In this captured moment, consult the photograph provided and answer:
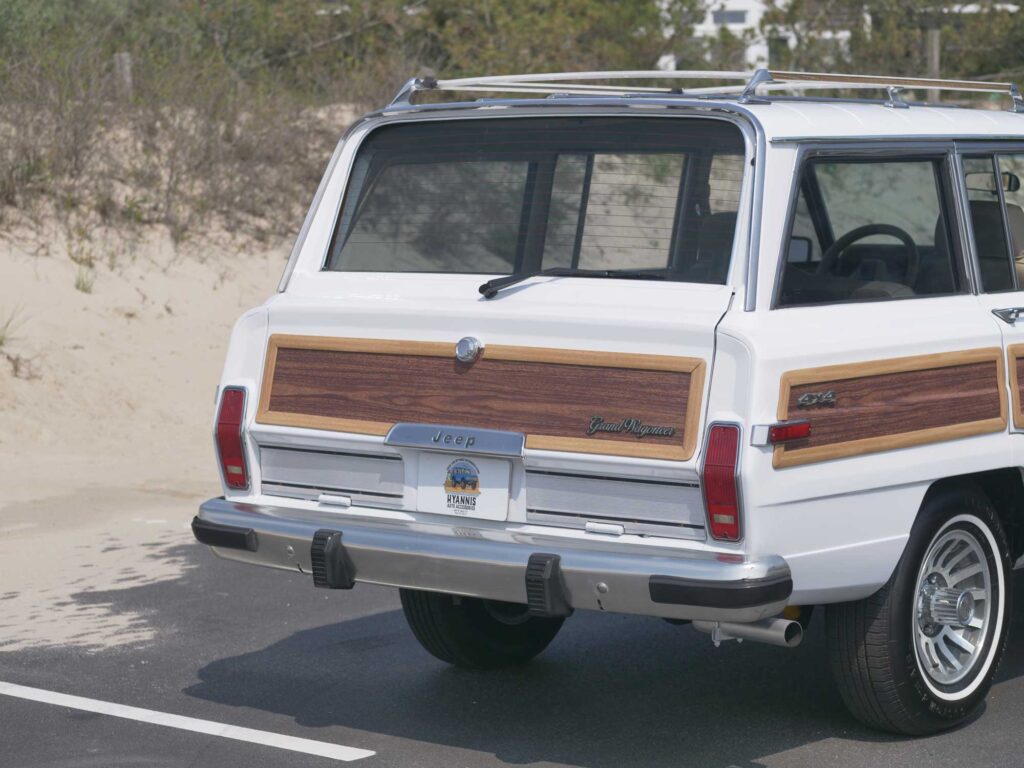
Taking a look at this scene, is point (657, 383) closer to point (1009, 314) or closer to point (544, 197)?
point (544, 197)

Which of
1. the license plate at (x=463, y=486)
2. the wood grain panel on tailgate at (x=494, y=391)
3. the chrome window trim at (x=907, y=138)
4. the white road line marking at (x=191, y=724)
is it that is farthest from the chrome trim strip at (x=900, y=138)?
the white road line marking at (x=191, y=724)

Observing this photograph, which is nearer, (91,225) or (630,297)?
(630,297)

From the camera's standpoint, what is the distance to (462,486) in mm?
5129

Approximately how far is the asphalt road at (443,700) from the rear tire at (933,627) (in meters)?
0.15

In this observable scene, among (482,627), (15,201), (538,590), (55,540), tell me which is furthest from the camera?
(15,201)

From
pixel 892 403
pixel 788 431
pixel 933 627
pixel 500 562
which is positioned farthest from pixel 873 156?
pixel 500 562

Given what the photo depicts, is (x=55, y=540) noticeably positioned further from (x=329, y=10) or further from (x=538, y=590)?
(x=329, y=10)

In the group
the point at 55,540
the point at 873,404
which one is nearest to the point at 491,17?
the point at 55,540

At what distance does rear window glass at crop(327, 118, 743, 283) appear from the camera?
5168mm

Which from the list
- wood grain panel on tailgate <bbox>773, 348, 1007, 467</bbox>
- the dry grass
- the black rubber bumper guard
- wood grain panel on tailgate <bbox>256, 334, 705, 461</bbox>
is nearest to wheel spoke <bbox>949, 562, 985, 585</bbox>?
wood grain panel on tailgate <bbox>773, 348, 1007, 467</bbox>

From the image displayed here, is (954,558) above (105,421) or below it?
above

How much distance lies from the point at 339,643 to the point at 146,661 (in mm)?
809

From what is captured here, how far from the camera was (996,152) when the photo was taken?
592cm

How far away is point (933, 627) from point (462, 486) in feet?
5.59
